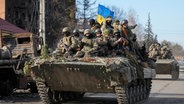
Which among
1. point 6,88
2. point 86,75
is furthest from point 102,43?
point 6,88

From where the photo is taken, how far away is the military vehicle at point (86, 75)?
12.1 m

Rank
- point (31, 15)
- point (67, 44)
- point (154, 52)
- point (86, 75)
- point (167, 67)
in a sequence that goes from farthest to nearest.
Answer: point (31, 15)
point (154, 52)
point (167, 67)
point (67, 44)
point (86, 75)

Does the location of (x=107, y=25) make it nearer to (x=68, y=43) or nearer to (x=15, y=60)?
(x=68, y=43)

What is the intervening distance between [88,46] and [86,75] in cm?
129

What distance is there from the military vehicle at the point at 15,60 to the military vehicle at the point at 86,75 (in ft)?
6.78

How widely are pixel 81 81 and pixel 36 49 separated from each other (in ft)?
15.6

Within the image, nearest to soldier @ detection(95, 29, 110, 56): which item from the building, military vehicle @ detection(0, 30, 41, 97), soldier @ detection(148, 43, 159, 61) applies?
military vehicle @ detection(0, 30, 41, 97)

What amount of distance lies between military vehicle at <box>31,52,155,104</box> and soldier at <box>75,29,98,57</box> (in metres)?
0.65

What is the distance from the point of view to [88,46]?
44.1ft

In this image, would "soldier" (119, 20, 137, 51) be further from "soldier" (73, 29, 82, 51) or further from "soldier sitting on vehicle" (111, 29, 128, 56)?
"soldier" (73, 29, 82, 51)

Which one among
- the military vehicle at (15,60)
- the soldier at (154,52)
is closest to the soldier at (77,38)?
the military vehicle at (15,60)

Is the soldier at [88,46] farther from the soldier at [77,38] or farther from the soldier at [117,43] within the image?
the soldier at [117,43]

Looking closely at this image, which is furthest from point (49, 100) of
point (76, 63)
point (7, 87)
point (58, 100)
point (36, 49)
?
point (36, 49)

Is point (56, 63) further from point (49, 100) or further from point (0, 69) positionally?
point (0, 69)
